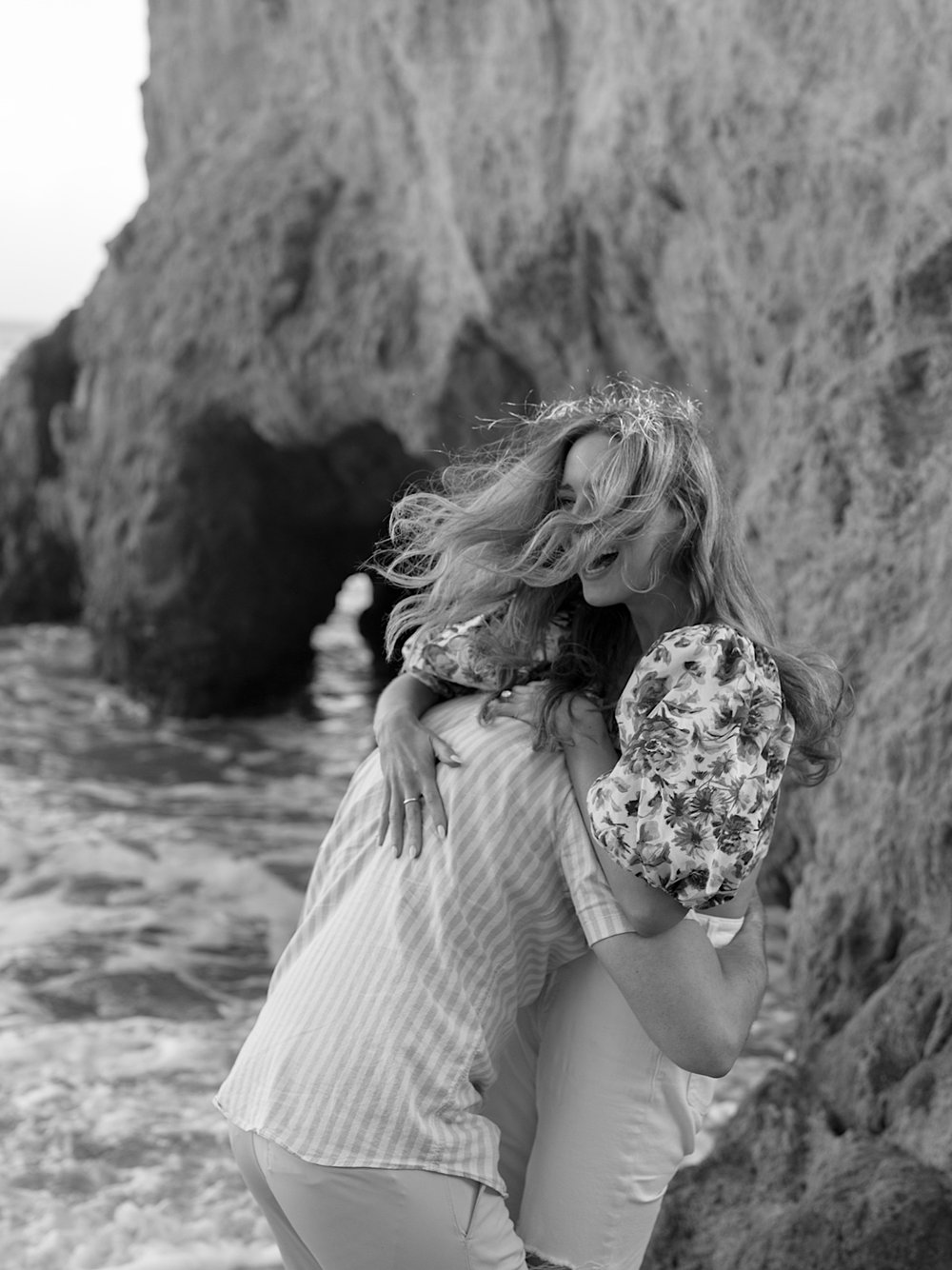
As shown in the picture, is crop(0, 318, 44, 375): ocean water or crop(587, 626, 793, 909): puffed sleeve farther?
crop(0, 318, 44, 375): ocean water

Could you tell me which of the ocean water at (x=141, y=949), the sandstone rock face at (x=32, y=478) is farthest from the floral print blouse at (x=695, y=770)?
the sandstone rock face at (x=32, y=478)

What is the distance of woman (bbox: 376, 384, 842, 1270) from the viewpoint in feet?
4.81

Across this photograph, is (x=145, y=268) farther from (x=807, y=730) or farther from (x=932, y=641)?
(x=807, y=730)

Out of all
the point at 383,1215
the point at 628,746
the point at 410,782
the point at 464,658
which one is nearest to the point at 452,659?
the point at 464,658

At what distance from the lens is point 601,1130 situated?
1.66 m

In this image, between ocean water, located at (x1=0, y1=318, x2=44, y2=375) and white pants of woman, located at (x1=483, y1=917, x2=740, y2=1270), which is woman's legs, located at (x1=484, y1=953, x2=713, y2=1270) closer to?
white pants of woman, located at (x1=483, y1=917, x2=740, y2=1270)

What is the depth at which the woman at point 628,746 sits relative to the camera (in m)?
1.47

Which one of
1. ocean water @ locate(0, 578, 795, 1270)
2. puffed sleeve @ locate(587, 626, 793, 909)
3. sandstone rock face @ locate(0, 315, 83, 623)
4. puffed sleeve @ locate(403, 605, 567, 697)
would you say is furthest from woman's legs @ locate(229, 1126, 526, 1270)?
sandstone rock face @ locate(0, 315, 83, 623)

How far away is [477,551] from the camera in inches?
68.0

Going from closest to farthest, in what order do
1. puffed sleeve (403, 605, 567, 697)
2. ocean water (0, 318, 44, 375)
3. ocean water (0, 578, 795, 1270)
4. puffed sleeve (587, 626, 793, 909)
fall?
puffed sleeve (587, 626, 793, 909) < puffed sleeve (403, 605, 567, 697) < ocean water (0, 578, 795, 1270) < ocean water (0, 318, 44, 375)

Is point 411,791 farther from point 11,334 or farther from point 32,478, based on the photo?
point 11,334

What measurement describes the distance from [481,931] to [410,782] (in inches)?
7.8

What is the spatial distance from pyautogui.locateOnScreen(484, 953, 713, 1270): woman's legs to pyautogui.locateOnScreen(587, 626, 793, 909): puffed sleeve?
27cm

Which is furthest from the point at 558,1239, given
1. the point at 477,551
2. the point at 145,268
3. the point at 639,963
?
the point at 145,268
